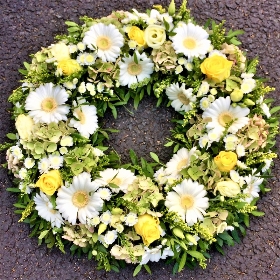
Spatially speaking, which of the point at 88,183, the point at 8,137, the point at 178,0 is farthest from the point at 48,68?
the point at 178,0

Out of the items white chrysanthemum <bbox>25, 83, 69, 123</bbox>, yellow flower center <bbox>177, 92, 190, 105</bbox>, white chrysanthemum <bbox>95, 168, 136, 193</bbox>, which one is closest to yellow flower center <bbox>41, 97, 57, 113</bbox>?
white chrysanthemum <bbox>25, 83, 69, 123</bbox>

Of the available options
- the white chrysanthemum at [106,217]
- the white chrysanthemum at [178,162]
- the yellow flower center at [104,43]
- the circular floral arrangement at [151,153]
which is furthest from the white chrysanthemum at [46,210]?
the yellow flower center at [104,43]

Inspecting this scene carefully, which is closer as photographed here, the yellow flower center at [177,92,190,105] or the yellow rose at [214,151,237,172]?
the yellow rose at [214,151,237,172]

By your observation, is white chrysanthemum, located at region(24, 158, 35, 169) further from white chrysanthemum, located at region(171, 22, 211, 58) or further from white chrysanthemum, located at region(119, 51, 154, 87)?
white chrysanthemum, located at region(171, 22, 211, 58)

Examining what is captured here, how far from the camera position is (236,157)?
4.40 feet

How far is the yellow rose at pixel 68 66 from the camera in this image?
139cm

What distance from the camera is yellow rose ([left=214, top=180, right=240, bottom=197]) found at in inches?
51.9

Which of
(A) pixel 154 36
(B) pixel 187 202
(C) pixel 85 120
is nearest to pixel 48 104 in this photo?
(C) pixel 85 120

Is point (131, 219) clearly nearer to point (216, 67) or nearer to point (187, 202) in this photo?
point (187, 202)

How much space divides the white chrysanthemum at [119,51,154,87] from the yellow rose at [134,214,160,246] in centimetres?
38

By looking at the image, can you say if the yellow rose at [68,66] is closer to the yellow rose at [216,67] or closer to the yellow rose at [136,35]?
the yellow rose at [136,35]

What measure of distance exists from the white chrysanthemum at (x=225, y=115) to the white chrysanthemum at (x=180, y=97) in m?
0.06

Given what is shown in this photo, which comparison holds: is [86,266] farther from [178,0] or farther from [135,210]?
[178,0]

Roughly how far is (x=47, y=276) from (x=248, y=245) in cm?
62
